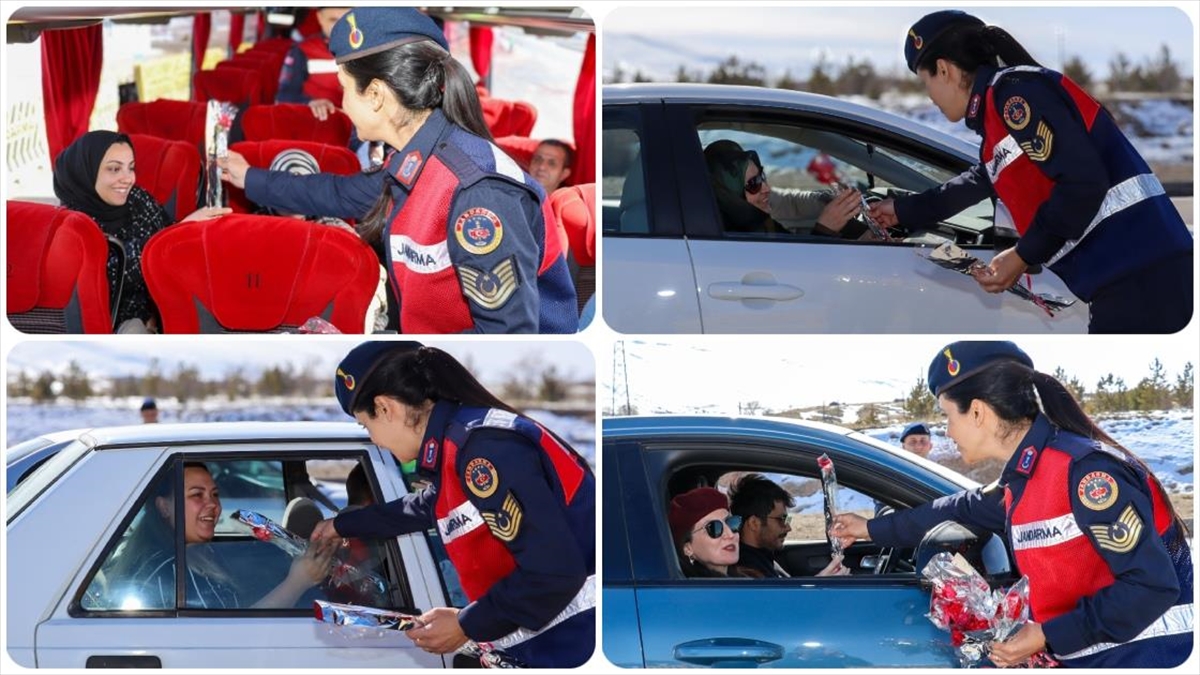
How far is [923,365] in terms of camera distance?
8.95 ft

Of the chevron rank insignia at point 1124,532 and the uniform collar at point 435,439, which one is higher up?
the uniform collar at point 435,439

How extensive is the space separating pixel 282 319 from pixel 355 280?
0.55 ft

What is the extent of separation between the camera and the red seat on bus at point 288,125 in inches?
206

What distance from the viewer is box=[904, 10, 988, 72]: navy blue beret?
9.89 feet

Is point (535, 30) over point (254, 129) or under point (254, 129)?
over

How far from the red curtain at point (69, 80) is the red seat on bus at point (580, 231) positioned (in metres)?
3.66

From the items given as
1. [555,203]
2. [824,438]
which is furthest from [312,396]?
[824,438]

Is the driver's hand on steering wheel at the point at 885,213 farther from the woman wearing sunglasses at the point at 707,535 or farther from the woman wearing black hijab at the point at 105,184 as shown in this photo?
the woman wearing black hijab at the point at 105,184

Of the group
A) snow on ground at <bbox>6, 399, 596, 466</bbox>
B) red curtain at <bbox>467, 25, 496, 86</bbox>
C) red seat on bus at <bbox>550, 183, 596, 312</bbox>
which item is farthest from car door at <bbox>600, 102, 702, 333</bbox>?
snow on ground at <bbox>6, 399, 596, 466</bbox>

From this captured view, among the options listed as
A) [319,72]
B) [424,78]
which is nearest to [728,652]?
[424,78]

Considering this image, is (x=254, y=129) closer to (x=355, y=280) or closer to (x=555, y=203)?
(x=555, y=203)

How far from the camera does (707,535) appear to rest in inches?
107

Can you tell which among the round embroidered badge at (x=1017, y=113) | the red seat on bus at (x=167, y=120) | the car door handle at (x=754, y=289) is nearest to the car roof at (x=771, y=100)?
the round embroidered badge at (x=1017, y=113)

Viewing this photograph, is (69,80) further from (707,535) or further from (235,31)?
(707,535)
